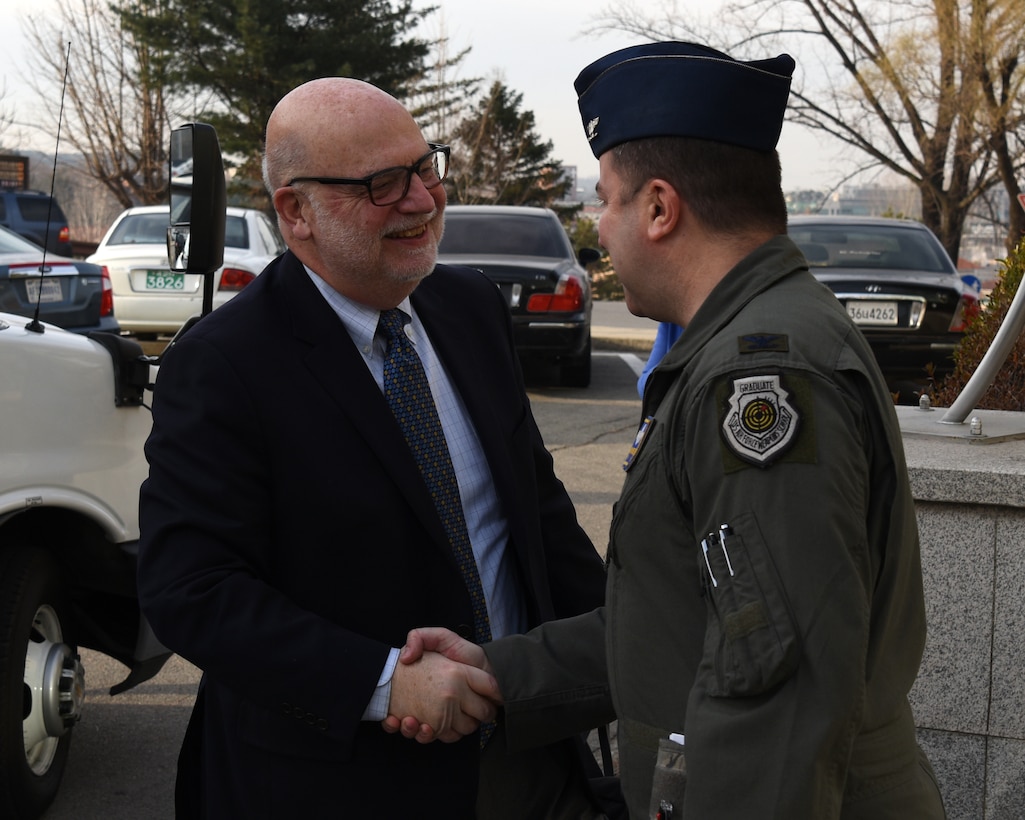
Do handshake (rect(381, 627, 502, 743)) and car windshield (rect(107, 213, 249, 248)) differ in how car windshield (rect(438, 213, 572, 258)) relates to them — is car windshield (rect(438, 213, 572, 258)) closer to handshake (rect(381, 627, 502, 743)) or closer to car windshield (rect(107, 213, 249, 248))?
car windshield (rect(107, 213, 249, 248))

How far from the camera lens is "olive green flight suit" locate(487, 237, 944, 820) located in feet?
4.52

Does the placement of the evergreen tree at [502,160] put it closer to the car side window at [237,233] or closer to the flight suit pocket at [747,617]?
the car side window at [237,233]

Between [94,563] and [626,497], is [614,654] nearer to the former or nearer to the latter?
[626,497]

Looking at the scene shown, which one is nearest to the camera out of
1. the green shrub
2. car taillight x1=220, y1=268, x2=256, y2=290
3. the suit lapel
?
the suit lapel

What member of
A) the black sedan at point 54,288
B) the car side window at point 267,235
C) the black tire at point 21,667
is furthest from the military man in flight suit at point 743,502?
the car side window at point 267,235

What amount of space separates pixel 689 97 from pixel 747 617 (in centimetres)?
70

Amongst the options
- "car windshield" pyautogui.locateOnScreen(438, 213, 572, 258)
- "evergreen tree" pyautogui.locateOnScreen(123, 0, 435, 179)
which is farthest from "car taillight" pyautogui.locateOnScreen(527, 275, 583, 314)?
"evergreen tree" pyautogui.locateOnScreen(123, 0, 435, 179)

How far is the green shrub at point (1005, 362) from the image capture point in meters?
4.31

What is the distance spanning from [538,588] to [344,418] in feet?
1.69

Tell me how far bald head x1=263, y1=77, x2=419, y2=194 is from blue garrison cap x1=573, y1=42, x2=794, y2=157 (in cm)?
66

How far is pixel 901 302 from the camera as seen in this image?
1037cm

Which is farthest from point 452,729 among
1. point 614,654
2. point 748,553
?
point 748,553

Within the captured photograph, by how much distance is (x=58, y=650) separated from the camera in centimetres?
361

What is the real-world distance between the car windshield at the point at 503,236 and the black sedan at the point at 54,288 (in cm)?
346
